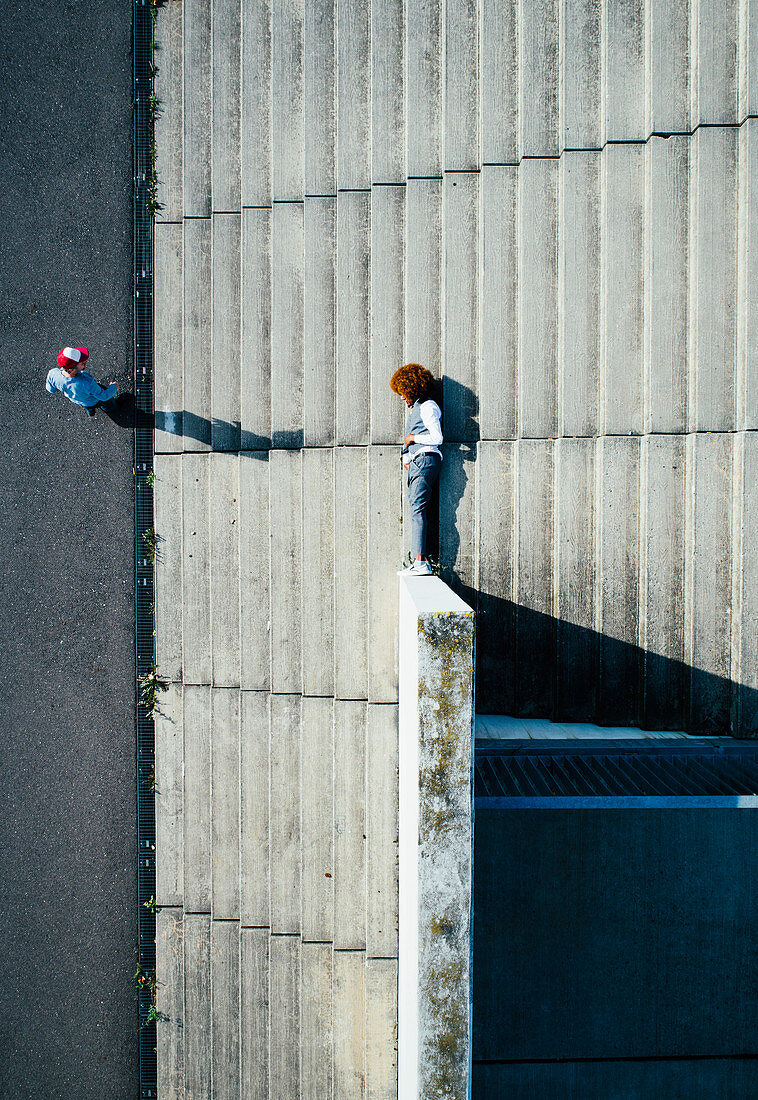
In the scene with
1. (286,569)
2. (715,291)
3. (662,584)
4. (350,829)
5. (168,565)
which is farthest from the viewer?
(168,565)

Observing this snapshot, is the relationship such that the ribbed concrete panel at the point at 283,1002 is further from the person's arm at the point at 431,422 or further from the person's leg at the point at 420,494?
the person's arm at the point at 431,422

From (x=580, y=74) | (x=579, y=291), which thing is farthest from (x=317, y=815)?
(x=580, y=74)

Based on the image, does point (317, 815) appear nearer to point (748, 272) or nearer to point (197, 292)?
point (197, 292)

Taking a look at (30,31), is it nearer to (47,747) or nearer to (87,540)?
(87,540)

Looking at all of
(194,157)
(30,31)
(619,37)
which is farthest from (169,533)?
(619,37)

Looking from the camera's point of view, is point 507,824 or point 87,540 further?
point 87,540

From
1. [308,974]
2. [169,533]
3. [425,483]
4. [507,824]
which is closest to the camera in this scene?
[507,824]
